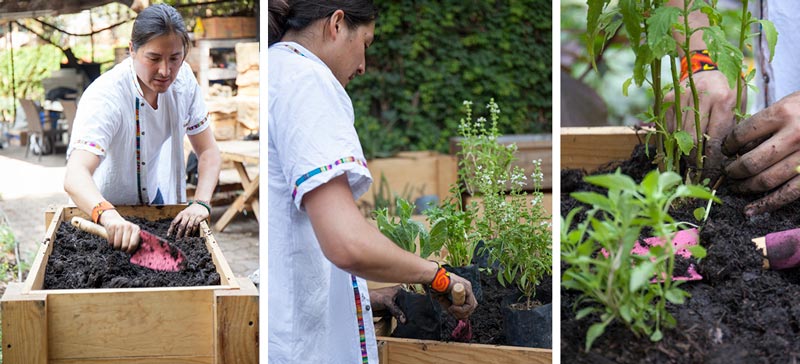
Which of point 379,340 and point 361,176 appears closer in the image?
point 361,176

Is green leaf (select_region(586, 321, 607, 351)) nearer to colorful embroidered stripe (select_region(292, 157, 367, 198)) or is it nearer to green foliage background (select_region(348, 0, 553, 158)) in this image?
colorful embroidered stripe (select_region(292, 157, 367, 198))

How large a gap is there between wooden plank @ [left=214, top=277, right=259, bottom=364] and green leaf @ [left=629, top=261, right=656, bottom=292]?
93cm

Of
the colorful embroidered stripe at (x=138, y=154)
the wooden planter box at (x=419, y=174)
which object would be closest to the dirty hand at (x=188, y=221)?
the colorful embroidered stripe at (x=138, y=154)

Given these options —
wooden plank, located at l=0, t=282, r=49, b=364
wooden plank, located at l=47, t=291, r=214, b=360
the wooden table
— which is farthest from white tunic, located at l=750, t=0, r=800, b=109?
the wooden table

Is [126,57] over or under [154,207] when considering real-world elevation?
over

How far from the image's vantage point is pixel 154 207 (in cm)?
263

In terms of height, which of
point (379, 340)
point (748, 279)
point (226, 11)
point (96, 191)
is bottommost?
point (379, 340)

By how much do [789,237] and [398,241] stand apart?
2.82 ft

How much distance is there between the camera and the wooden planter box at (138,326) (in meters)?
1.65

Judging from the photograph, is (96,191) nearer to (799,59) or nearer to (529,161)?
(799,59)

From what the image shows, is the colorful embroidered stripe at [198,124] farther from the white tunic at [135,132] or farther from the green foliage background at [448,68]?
the green foliage background at [448,68]

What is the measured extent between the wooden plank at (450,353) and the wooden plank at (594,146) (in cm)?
85

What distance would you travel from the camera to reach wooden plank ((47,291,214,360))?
1.66m

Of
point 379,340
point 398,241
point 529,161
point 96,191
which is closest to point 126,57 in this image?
point 96,191
